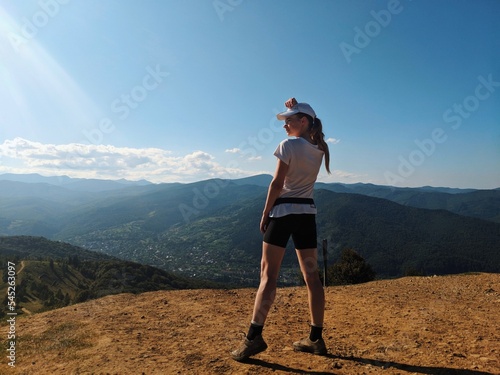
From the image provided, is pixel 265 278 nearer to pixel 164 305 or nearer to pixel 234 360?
pixel 234 360

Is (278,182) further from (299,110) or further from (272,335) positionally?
(272,335)

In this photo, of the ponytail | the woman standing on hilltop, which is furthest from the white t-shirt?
the ponytail

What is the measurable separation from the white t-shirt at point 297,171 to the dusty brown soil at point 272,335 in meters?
1.89

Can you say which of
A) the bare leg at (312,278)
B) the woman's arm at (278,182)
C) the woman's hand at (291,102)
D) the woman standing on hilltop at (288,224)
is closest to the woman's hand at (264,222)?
the woman standing on hilltop at (288,224)

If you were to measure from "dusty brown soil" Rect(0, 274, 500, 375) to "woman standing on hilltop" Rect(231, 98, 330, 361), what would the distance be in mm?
577

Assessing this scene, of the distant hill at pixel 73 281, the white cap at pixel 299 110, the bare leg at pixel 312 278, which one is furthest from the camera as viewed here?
the distant hill at pixel 73 281

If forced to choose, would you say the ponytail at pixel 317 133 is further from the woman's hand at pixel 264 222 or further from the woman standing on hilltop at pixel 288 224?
the woman's hand at pixel 264 222

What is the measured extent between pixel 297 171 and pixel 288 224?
2.16 feet

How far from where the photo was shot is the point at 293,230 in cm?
379

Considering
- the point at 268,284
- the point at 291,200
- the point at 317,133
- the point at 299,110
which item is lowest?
the point at 268,284

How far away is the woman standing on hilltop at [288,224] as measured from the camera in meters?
3.76

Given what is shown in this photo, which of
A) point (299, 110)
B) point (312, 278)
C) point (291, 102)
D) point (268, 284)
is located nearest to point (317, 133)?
point (299, 110)

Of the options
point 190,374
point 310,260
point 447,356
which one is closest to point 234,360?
point 190,374

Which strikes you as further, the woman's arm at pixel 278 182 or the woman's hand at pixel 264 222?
the woman's hand at pixel 264 222
